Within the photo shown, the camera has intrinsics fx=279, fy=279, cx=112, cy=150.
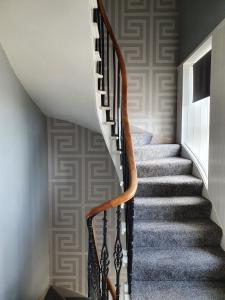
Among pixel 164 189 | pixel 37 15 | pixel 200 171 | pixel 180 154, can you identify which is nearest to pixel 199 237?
pixel 164 189

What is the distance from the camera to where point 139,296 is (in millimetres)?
A: 2191

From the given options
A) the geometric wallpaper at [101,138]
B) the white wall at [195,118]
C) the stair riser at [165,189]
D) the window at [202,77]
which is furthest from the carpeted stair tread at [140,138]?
the stair riser at [165,189]

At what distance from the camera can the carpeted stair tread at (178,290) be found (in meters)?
2.19

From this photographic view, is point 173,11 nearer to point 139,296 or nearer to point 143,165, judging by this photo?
point 143,165

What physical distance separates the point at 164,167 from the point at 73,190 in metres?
1.63

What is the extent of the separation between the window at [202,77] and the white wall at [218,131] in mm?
488

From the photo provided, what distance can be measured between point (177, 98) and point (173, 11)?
4.28ft

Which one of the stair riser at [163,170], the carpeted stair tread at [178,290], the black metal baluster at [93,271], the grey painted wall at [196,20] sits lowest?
the carpeted stair tread at [178,290]

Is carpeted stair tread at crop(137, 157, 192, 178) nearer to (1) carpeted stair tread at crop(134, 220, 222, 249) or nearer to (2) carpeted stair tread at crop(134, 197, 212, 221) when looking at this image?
(2) carpeted stair tread at crop(134, 197, 212, 221)

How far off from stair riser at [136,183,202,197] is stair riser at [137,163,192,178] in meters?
0.26

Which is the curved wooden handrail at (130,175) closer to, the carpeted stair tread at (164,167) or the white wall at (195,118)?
the carpeted stair tread at (164,167)

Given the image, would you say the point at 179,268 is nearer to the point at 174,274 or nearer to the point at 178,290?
the point at 174,274

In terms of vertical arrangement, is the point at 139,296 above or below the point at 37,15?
below

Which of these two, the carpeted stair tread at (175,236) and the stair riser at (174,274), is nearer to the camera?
the stair riser at (174,274)
